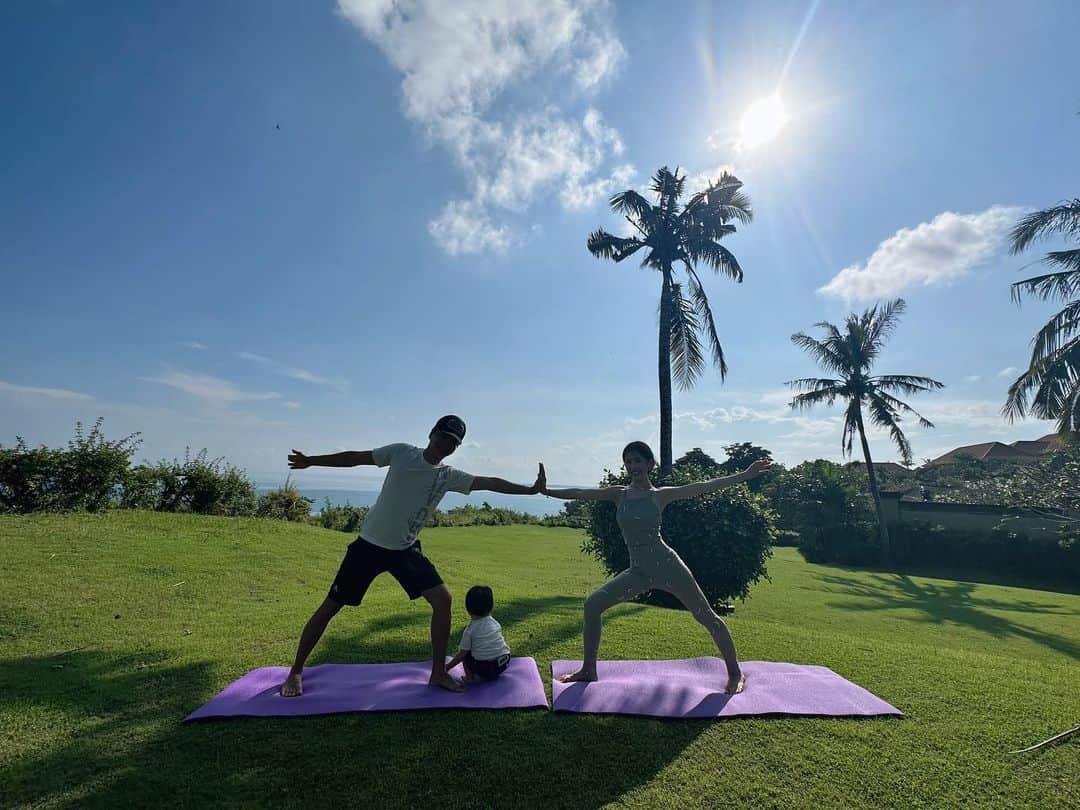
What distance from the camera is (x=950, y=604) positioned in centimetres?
1431

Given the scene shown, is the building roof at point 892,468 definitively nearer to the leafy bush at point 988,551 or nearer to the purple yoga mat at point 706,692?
the leafy bush at point 988,551

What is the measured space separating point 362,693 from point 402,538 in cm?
128

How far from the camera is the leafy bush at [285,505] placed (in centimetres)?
1855

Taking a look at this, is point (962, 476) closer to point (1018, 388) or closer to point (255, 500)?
point (1018, 388)

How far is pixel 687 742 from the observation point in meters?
3.67

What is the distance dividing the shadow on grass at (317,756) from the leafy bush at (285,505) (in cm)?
1523

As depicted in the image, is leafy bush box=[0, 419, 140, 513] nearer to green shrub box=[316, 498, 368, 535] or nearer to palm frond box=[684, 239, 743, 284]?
green shrub box=[316, 498, 368, 535]

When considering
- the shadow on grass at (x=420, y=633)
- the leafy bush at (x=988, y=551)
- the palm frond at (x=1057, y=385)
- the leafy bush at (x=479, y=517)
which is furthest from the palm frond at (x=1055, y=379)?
the leafy bush at (x=479, y=517)

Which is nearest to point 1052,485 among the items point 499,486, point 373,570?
point 499,486

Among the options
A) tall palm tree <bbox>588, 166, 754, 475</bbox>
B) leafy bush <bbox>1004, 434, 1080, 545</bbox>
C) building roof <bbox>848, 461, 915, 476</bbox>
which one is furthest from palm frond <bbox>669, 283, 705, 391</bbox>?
building roof <bbox>848, 461, 915, 476</bbox>

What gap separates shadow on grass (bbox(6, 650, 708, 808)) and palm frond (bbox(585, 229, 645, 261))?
1673cm

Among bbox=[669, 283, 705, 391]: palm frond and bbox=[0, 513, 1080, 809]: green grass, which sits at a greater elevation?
bbox=[669, 283, 705, 391]: palm frond

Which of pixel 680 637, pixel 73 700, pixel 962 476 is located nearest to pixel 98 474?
pixel 73 700

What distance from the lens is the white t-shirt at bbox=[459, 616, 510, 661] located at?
457cm
